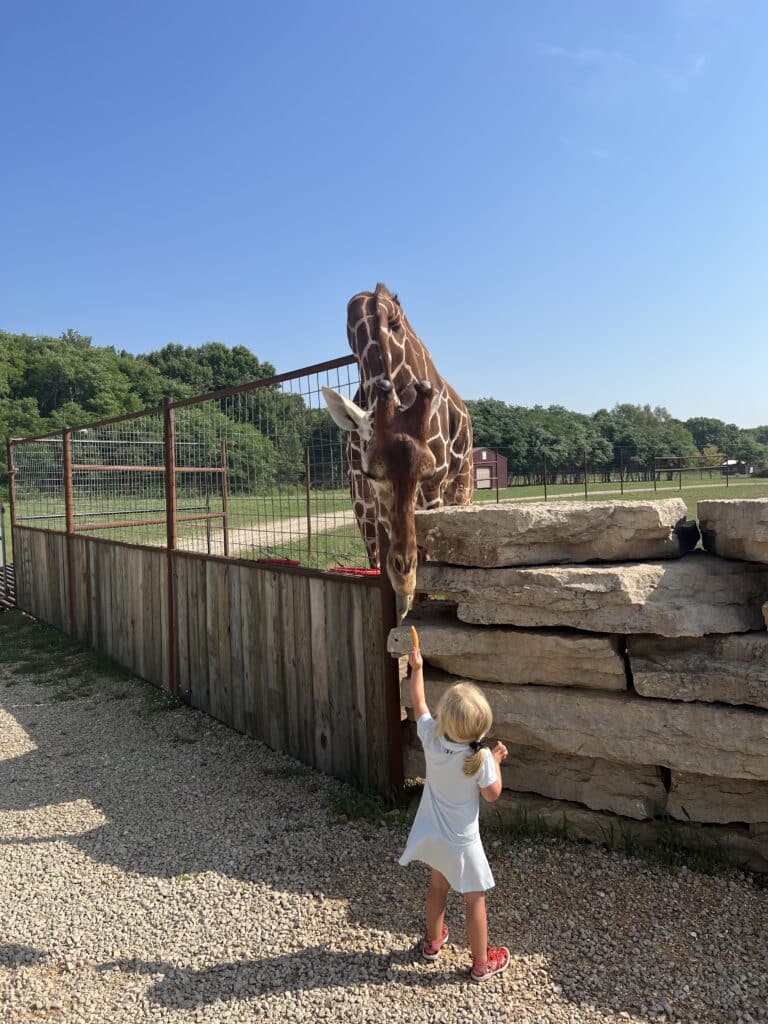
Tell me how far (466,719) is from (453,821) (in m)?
0.44

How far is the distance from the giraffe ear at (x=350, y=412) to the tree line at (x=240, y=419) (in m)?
0.65

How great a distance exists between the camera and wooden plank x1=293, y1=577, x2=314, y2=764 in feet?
15.8

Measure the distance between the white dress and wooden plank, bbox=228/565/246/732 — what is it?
10.4 ft

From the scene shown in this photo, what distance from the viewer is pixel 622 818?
3.49 m

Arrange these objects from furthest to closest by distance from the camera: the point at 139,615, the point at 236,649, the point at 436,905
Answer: the point at 139,615 → the point at 236,649 → the point at 436,905

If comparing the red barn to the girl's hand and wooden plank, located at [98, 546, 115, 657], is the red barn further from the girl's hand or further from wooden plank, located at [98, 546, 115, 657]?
the girl's hand

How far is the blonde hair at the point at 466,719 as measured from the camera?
258 centimetres

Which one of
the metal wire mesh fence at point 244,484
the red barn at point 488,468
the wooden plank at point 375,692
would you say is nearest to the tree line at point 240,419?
the metal wire mesh fence at point 244,484

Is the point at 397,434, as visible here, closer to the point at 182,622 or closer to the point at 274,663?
Result: the point at 274,663

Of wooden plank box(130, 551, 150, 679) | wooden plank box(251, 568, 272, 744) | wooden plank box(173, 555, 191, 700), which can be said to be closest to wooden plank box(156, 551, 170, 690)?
wooden plank box(173, 555, 191, 700)

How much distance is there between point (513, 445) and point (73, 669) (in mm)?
47536

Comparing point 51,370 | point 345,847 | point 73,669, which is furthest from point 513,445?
point 345,847

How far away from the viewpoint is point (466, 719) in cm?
258

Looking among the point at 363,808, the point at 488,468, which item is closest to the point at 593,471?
the point at 488,468
